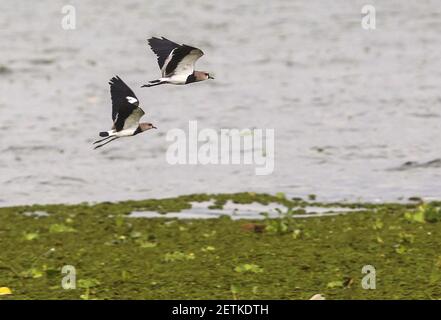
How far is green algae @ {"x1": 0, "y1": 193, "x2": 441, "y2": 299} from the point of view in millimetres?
11266

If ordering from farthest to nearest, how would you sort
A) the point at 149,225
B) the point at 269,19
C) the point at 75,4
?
the point at 75,4, the point at 269,19, the point at 149,225

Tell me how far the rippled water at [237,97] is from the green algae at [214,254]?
1366mm

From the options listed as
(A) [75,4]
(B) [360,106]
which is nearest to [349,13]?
(A) [75,4]

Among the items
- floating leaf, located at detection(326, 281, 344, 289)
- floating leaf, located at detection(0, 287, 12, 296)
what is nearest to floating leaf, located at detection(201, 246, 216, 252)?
floating leaf, located at detection(326, 281, 344, 289)

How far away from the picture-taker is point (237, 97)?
23219mm

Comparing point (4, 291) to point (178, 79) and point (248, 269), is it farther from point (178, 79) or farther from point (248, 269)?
point (178, 79)

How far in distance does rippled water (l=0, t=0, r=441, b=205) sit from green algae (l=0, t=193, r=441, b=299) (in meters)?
1.37

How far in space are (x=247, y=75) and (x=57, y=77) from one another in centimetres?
413

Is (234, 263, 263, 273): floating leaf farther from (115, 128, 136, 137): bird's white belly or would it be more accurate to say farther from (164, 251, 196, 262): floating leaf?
(115, 128, 136, 137): bird's white belly

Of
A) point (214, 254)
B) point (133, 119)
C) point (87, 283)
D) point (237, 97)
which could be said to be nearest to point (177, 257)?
point (214, 254)

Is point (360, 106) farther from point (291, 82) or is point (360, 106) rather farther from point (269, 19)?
point (269, 19)

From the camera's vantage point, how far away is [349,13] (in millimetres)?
A: 36500

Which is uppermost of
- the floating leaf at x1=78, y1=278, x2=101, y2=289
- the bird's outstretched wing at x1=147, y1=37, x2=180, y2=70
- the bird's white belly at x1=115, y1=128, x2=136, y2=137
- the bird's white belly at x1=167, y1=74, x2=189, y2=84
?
the bird's outstretched wing at x1=147, y1=37, x2=180, y2=70

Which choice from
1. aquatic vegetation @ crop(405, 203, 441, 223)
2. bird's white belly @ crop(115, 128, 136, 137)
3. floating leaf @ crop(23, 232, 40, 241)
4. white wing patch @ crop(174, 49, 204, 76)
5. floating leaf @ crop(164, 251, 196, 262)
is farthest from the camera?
aquatic vegetation @ crop(405, 203, 441, 223)
